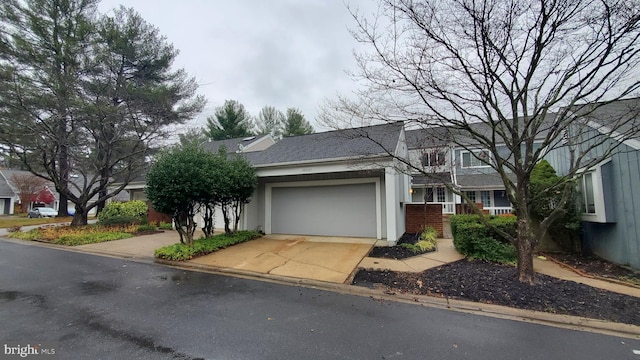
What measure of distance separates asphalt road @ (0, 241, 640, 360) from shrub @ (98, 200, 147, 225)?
30.0 feet

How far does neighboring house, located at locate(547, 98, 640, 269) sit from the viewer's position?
570 centimetres

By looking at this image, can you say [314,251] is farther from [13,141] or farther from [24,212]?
[24,212]

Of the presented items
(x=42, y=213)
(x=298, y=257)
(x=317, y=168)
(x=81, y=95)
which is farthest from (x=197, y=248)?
(x=42, y=213)

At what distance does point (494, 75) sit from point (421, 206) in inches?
286

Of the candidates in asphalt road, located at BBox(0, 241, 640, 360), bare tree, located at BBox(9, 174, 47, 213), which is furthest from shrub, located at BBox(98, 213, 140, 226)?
bare tree, located at BBox(9, 174, 47, 213)

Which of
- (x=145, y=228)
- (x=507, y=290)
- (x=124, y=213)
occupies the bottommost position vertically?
(x=507, y=290)

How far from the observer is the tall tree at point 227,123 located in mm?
29344

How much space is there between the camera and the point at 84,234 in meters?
11.1

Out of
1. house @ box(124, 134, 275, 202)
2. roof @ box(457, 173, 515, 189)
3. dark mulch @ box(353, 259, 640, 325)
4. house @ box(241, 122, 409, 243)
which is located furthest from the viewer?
roof @ box(457, 173, 515, 189)

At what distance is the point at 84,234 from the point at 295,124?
73.1 feet

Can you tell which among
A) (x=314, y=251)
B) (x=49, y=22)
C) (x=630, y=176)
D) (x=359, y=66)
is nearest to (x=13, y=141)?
(x=49, y=22)

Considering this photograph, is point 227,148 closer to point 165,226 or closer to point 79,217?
point 165,226

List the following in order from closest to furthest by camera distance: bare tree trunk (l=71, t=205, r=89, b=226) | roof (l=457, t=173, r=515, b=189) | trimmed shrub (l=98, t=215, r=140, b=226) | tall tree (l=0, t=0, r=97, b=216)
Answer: tall tree (l=0, t=0, r=97, b=216) → trimmed shrub (l=98, t=215, r=140, b=226) → bare tree trunk (l=71, t=205, r=89, b=226) → roof (l=457, t=173, r=515, b=189)

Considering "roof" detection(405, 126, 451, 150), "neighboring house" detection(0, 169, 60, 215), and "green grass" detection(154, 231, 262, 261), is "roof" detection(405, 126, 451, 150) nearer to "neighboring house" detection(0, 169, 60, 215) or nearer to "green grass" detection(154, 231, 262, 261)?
"green grass" detection(154, 231, 262, 261)
